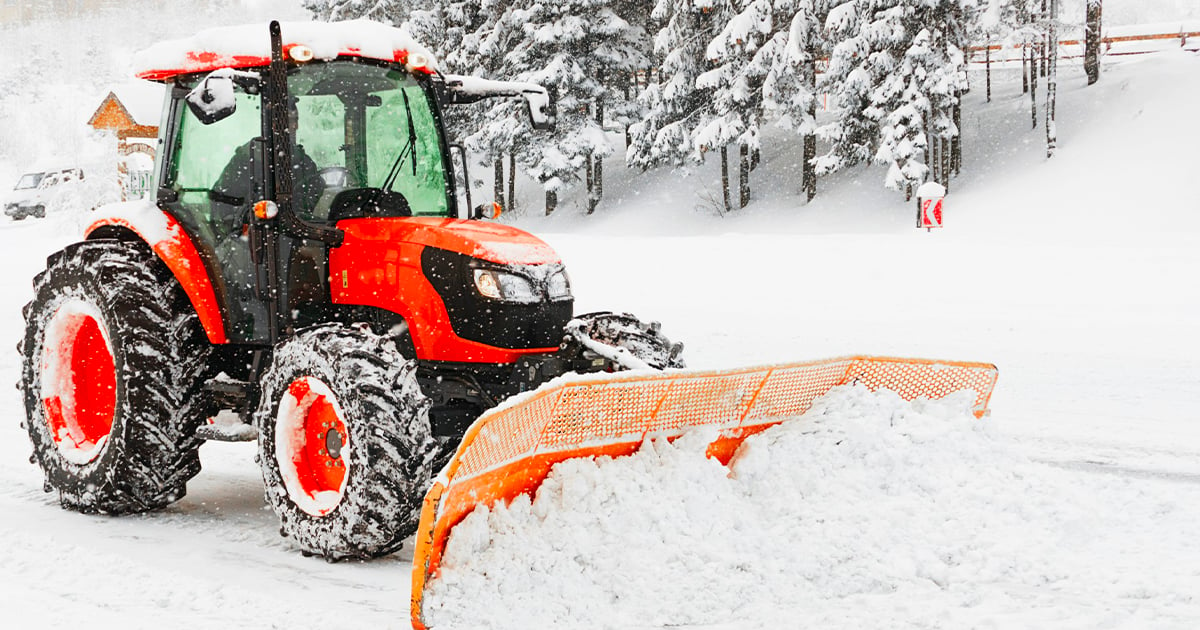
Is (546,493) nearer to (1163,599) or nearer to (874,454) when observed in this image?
(874,454)

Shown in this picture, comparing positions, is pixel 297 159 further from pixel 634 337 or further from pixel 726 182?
pixel 726 182

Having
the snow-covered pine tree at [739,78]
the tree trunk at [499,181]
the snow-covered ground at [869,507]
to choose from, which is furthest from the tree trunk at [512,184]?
the snow-covered ground at [869,507]

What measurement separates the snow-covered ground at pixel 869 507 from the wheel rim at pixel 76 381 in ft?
1.36

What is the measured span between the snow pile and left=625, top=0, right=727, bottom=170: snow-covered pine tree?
2415 centimetres

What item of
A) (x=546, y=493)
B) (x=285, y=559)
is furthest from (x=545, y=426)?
(x=285, y=559)

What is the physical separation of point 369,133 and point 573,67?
2545 cm

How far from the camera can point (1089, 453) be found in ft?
23.9

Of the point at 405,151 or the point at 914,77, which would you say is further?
the point at 914,77

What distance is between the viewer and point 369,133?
583 centimetres

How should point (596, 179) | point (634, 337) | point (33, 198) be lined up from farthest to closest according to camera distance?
point (33, 198) → point (596, 179) → point (634, 337)

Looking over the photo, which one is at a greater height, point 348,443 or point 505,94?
point 505,94

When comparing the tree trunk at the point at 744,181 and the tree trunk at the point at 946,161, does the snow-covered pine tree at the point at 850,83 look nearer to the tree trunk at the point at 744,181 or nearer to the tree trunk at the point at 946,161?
the tree trunk at the point at 946,161

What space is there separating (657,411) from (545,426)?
59 centimetres

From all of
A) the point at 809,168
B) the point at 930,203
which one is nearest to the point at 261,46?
the point at 930,203
